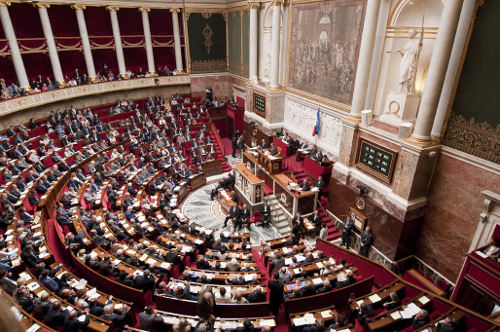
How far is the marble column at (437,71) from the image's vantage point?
8.50 m

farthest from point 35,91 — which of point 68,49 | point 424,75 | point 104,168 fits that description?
point 424,75

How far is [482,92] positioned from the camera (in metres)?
8.41

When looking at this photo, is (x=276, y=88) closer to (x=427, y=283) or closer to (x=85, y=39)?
(x=427, y=283)

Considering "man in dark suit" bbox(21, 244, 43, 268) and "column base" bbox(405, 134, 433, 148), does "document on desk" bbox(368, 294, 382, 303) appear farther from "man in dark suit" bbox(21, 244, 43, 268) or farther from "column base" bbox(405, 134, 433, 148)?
"man in dark suit" bbox(21, 244, 43, 268)

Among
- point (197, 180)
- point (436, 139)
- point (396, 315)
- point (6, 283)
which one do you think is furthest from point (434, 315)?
point (197, 180)

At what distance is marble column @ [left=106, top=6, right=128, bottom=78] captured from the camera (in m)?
20.7

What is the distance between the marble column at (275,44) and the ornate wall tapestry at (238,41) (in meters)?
4.58

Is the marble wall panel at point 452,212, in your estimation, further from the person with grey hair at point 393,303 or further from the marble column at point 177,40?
the marble column at point 177,40

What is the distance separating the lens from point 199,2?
22.7 m

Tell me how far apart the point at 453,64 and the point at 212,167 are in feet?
42.7

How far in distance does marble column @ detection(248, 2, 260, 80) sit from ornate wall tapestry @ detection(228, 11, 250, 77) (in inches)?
54.7


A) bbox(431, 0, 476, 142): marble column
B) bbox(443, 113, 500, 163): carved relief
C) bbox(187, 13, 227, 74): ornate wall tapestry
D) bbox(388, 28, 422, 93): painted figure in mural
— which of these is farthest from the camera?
bbox(187, 13, 227, 74): ornate wall tapestry

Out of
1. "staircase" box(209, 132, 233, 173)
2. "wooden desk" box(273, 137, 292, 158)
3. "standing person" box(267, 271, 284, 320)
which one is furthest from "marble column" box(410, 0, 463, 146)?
"staircase" box(209, 132, 233, 173)

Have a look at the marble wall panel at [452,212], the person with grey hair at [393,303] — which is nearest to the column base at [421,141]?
the marble wall panel at [452,212]
